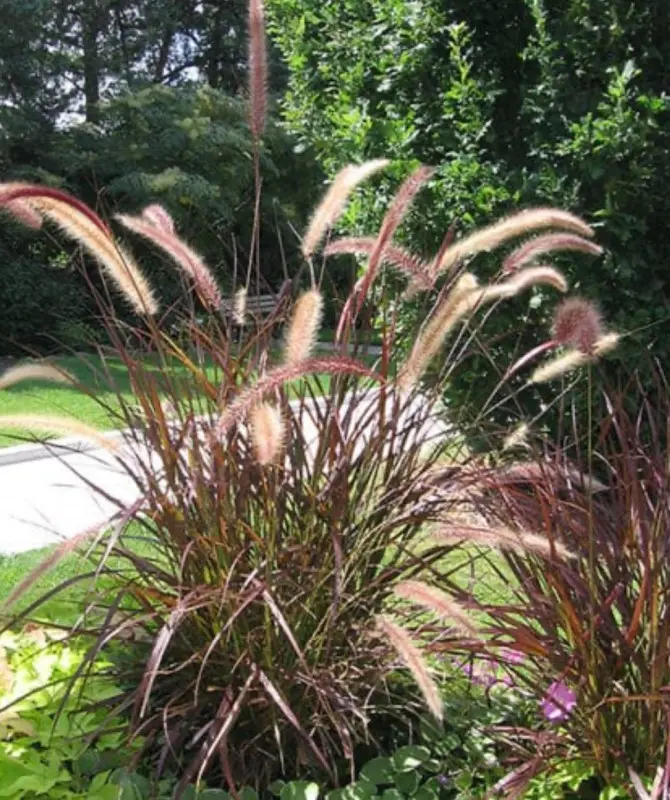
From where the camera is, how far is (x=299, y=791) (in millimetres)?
1816

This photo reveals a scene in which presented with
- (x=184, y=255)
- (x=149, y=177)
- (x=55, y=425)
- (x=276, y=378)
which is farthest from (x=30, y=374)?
(x=149, y=177)

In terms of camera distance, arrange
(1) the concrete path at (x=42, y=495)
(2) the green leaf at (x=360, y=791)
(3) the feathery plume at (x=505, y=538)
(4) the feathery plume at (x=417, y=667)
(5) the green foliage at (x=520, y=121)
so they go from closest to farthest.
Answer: (4) the feathery plume at (x=417, y=667) → (3) the feathery plume at (x=505, y=538) → (2) the green leaf at (x=360, y=791) → (5) the green foliage at (x=520, y=121) → (1) the concrete path at (x=42, y=495)

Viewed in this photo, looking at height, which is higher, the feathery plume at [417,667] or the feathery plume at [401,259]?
the feathery plume at [401,259]

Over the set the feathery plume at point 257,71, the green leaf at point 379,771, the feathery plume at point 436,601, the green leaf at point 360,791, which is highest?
the feathery plume at point 257,71

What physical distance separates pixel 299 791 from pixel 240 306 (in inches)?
38.3

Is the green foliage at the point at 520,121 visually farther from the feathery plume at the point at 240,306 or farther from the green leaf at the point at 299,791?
the green leaf at the point at 299,791

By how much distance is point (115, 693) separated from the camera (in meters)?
2.08

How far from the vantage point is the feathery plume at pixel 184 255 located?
198cm

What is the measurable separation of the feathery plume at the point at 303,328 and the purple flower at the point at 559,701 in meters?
0.79

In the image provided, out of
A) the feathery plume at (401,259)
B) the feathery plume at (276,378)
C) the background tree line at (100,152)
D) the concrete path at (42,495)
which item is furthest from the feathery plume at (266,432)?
the background tree line at (100,152)

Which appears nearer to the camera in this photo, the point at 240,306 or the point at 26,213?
the point at 26,213

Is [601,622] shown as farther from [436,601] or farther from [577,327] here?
[577,327]

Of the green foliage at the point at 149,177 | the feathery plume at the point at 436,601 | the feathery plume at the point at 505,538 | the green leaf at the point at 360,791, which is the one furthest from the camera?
the green foliage at the point at 149,177

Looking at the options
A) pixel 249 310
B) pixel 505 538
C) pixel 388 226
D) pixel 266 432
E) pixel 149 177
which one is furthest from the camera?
pixel 149 177
